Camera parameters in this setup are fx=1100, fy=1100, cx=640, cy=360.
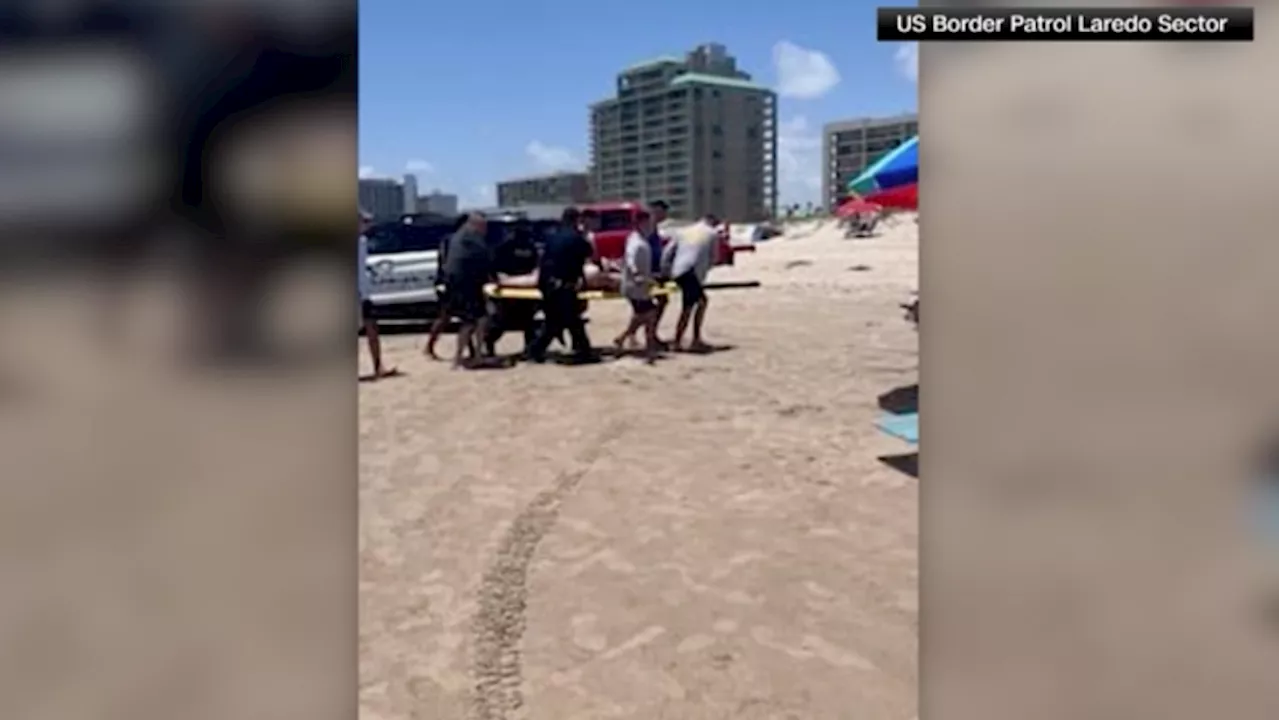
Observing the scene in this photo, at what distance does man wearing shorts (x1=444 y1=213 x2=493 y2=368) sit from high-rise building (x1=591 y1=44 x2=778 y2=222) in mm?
17856

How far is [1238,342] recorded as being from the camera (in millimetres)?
1973

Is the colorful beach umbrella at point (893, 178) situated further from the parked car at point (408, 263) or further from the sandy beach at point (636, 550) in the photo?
A: the parked car at point (408, 263)

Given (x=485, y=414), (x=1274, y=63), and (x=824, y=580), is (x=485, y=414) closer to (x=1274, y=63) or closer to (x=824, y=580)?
(x=824, y=580)

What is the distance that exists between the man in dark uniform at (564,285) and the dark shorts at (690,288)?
99cm

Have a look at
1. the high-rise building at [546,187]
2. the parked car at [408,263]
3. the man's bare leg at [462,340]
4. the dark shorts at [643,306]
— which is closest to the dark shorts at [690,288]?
the dark shorts at [643,306]

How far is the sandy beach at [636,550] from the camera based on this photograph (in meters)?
3.41

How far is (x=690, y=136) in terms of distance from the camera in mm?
37062

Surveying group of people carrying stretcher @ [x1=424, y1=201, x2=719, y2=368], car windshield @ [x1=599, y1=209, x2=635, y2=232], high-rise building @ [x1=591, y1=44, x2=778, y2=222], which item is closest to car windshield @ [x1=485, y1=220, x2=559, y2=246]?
group of people carrying stretcher @ [x1=424, y1=201, x2=719, y2=368]

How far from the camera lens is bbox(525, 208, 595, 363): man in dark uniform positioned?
10586 millimetres

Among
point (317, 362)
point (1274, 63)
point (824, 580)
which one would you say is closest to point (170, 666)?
point (317, 362)

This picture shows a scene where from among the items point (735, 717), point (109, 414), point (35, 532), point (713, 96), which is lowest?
point (735, 717)

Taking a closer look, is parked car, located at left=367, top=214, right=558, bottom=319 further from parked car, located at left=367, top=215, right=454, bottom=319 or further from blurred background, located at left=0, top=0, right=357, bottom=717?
blurred background, located at left=0, top=0, right=357, bottom=717

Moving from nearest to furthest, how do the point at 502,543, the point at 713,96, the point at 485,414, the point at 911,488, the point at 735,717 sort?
the point at 735,717, the point at 502,543, the point at 911,488, the point at 485,414, the point at 713,96

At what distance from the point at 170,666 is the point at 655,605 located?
2.34 meters
